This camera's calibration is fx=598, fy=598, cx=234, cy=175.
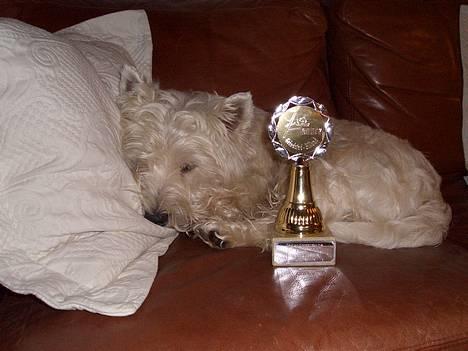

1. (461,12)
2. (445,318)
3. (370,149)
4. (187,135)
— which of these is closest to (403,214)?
(370,149)

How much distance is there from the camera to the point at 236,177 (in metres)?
2.52

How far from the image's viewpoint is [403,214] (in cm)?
229

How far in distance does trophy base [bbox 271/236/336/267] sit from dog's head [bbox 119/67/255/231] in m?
0.50

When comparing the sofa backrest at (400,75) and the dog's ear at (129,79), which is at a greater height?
the dog's ear at (129,79)

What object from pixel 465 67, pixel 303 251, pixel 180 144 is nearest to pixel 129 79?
pixel 180 144

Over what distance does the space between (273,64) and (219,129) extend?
57 cm

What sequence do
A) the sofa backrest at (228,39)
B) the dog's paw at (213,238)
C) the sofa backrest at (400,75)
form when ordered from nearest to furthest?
the dog's paw at (213,238) → the sofa backrest at (228,39) → the sofa backrest at (400,75)

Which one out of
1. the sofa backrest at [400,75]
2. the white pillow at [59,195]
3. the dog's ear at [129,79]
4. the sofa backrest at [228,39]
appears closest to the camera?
the white pillow at [59,195]

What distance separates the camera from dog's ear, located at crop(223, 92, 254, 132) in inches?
90.7

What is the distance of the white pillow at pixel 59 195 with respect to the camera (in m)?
1.66

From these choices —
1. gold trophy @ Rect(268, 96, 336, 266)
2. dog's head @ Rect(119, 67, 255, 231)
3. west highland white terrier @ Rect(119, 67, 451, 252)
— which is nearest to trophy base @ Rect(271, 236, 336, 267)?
gold trophy @ Rect(268, 96, 336, 266)

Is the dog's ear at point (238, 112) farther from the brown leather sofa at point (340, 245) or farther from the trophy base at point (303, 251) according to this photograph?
the trophy base at point (303, 251)

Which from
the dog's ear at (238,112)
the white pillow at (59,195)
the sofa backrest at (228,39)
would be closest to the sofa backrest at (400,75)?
the sofa backrest at (228,39)

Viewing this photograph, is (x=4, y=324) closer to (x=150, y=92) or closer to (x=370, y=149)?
(x=150, y=92)
